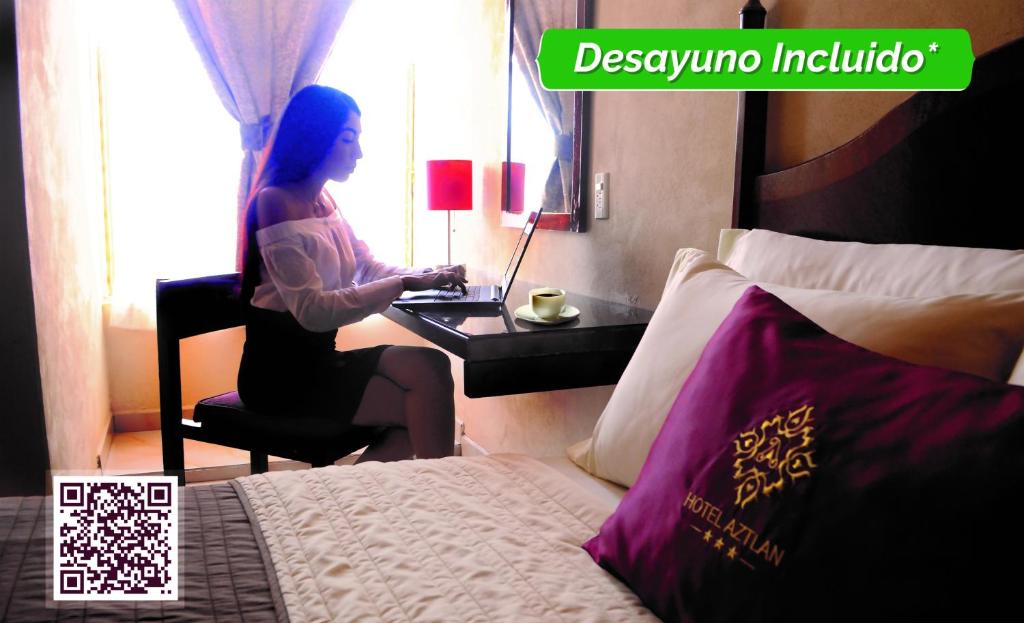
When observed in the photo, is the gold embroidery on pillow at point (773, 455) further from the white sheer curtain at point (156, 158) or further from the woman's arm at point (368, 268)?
the white sheer curtain at point (156, 158)

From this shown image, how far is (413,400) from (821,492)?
4.79ft

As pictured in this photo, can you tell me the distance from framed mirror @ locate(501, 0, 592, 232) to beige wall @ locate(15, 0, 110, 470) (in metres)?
1.39

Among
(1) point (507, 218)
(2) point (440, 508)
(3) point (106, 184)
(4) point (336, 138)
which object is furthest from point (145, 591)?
(3) point (106, 184)

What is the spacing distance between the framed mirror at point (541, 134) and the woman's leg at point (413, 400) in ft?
2.15

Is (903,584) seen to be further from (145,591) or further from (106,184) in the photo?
(106,184)

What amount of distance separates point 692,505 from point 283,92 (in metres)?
3.17

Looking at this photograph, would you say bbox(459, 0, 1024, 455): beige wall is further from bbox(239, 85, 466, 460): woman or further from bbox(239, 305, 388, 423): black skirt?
bbox(239, 305, 388, 423): black skirt

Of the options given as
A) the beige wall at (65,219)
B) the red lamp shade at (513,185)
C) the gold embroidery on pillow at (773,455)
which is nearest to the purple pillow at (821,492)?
the gold embroidery on pillow at (773,455)

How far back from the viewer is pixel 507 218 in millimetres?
2791

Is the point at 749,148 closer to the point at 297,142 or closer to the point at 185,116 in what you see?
the point at 297,142

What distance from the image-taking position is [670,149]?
1.87 m

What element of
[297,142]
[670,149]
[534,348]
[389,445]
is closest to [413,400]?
[389,445]

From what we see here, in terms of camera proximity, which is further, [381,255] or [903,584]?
[381,255]

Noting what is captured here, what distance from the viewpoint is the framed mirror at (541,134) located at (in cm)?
224
